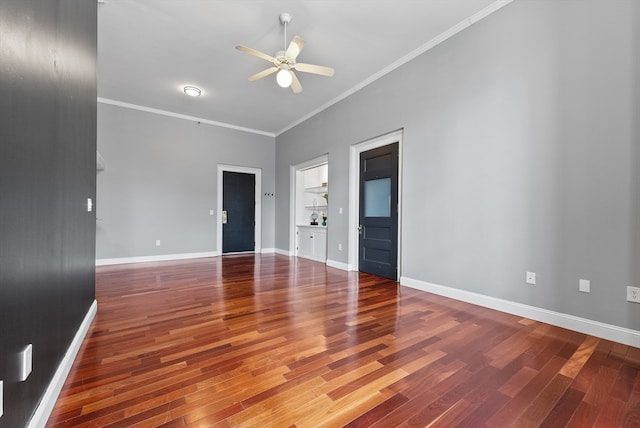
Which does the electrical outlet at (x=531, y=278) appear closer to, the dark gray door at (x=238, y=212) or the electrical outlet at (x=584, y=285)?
the electrical outlet at (x=584, y=285)

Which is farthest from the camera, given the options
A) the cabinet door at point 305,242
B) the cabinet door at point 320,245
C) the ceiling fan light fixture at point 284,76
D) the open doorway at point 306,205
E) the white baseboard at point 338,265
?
the open doorway at point 306,205

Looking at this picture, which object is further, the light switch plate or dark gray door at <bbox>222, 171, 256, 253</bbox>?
dark gray door at <bbox>222, 171, 256, 253</bbox>

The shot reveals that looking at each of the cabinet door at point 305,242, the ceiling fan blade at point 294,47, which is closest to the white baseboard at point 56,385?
the ceiling fan blade at point 294,47

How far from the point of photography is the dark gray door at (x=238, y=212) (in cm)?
693

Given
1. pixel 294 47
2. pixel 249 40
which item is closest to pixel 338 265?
pixel 294 47

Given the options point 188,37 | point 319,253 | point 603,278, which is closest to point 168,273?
point 319,253

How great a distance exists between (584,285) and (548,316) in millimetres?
422

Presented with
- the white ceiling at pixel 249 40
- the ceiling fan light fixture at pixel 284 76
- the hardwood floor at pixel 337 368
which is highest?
the white ceiling at pixel 249 40

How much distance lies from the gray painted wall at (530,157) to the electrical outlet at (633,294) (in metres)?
0.04

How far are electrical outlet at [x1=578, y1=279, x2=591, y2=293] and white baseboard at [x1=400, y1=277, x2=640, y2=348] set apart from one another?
252 millimetres

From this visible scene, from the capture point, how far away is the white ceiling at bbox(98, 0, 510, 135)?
9.88ft

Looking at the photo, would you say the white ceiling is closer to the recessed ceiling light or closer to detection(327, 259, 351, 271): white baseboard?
the recessed ceiling light

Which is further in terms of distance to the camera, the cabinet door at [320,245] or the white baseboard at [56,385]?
the cabinet door at [320,245]

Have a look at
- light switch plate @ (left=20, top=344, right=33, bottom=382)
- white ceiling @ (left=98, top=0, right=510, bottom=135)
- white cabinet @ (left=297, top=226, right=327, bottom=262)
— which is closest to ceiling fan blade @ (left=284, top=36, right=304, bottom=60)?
white ceiling @ (left=98, top=0, right=510, bottom=135)
